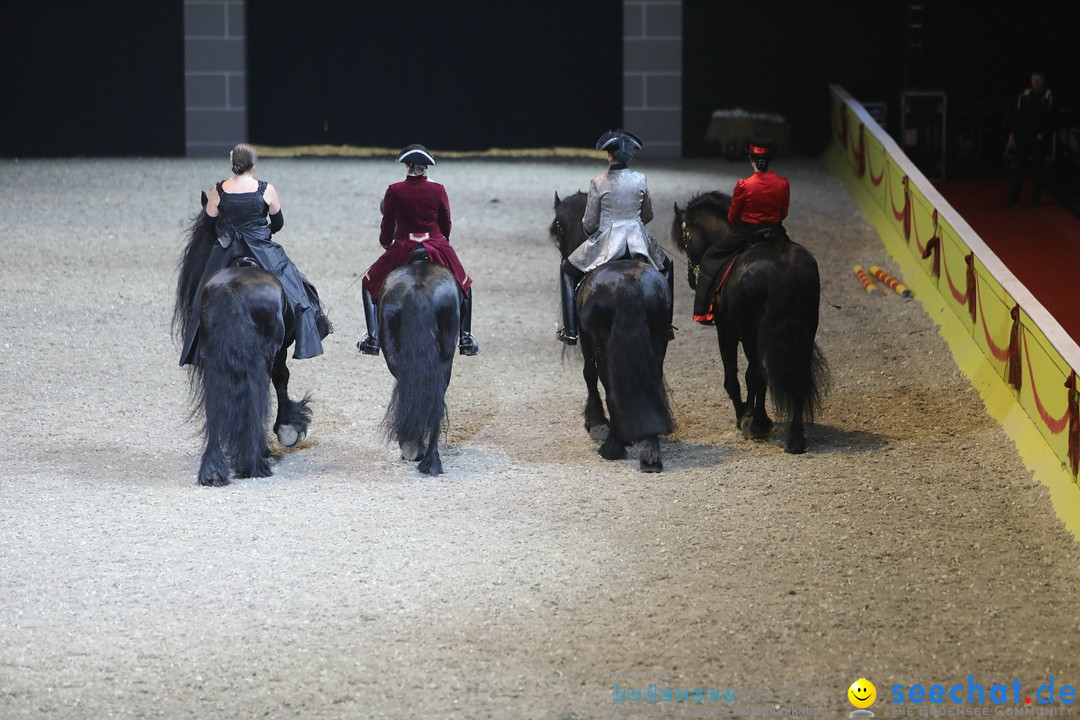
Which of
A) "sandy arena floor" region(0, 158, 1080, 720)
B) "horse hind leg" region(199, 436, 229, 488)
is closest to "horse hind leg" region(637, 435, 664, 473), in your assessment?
"sandy arena floor" region(0, 158, 1080, 720)

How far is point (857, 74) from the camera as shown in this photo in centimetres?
1844

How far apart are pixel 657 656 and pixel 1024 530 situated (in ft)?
7.62

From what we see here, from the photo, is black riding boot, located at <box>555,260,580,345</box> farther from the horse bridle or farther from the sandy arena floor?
the horse bridle

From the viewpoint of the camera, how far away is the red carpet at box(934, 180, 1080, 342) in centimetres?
1095

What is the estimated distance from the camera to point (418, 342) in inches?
273

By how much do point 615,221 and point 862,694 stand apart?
3448 mm

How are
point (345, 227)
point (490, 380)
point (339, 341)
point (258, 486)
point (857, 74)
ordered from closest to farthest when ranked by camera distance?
point (258, 486) → point (490, 380) → point (339, 341) → point (345, 227) → point (857, 74)

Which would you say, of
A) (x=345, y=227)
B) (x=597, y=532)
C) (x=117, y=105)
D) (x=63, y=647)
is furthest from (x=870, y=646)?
(x=117, y=105)

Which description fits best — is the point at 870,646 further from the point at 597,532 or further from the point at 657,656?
the point at 597,532

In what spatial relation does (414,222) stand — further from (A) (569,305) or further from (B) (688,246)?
(B) (688,246)

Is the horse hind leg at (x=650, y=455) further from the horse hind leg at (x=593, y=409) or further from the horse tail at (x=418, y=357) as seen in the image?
the horse tail at (x=418, y=357)

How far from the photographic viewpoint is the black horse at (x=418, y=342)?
22.8 feet

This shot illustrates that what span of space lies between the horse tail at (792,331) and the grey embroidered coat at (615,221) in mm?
706

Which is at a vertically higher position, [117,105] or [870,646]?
[117,105]
